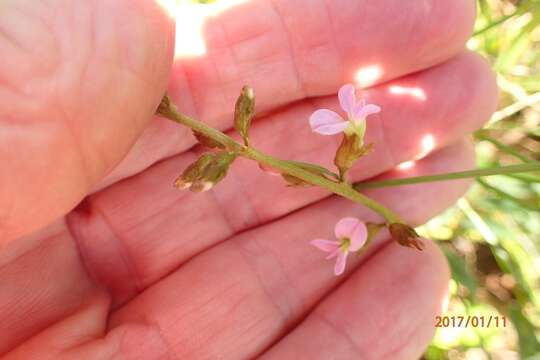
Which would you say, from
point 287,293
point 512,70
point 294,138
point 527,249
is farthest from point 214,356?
point 512,70

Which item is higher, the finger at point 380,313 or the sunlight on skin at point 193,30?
the sunlight on skin at point 193,30

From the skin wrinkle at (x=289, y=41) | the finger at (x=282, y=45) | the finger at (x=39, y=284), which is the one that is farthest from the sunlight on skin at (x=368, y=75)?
the finger at (x=39, y=284)

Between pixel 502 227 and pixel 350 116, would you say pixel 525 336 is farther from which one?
pixel 350 116

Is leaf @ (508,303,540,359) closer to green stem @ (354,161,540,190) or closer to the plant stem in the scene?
green stem @ (354,161,540,190)

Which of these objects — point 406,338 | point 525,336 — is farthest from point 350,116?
point 525,336

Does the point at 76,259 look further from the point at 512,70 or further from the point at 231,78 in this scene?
the point at 512,70

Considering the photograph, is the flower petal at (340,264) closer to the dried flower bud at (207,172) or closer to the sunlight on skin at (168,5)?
the dried flower bud at (207,172)
